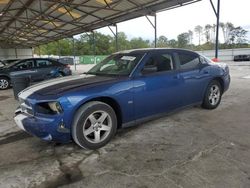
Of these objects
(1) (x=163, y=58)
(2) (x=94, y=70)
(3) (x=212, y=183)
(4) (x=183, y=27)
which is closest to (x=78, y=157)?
(3) (x=212, y=183)

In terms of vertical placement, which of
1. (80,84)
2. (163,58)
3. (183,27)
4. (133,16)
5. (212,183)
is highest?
(183,27)

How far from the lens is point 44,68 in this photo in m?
10.9

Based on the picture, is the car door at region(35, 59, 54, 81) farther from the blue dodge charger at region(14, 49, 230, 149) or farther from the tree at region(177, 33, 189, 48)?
the tree at region(177, 33, 189, 48)

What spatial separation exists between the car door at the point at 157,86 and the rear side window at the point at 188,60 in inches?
10.5

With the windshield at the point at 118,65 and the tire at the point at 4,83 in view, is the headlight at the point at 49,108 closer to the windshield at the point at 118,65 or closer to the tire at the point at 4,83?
the windshield at the point at 118,65

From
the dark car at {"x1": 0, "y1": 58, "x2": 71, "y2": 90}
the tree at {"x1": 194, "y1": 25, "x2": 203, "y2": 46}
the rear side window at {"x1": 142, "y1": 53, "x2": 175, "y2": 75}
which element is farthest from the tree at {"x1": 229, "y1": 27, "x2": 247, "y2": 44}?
the rear side window at {"x1": 142, "y1": 53, "x2": 175, "y2": 75}

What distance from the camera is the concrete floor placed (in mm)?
2633

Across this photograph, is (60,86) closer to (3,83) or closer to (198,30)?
(3,83)

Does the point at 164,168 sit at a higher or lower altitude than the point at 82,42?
lower

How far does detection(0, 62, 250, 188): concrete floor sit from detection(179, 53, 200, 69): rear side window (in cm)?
110

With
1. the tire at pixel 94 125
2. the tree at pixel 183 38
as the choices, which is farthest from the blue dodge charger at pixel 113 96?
the tree at pixel 183 38

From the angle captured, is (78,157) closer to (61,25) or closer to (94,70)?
(94,70)

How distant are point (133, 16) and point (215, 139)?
9084mm

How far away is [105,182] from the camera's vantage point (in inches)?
103
